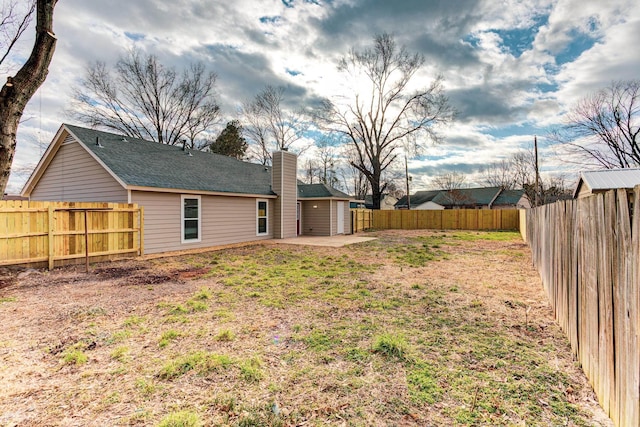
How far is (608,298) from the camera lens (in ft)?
6.72

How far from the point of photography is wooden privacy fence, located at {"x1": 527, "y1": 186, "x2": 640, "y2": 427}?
1.66 m

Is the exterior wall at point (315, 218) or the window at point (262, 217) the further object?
the exterior wall at point (315, 218)

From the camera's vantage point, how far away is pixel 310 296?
17.4 feet

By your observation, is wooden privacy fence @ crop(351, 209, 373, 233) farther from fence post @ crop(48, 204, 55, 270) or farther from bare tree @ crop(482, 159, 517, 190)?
bare tree @ crop(482, 159, 517, 190)

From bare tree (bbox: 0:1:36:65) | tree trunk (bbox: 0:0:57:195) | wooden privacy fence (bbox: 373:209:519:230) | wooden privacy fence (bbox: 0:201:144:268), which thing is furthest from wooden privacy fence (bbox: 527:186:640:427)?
wooden privacy fence (bbox: 373:209:519:230)

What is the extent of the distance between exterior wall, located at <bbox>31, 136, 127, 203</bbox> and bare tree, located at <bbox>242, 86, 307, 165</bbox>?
1829 cm

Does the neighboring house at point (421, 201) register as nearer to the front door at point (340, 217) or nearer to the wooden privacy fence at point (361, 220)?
the wooden privacy fence at point (361, 220)

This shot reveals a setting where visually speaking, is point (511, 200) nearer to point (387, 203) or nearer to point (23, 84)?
point (387, 203)

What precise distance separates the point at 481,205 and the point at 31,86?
43503 millimetres

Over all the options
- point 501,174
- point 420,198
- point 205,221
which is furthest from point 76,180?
point 501,174

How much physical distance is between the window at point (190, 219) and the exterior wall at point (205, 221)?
164mm

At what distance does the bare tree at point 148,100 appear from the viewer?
20750 mm

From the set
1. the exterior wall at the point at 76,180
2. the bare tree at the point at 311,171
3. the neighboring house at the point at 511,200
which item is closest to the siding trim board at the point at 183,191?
the exterior wall at the point at 76,180

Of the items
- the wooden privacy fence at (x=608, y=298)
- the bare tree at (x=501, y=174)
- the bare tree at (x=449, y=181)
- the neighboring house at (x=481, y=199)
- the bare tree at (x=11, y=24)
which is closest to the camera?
the wooden privacy fence at (x=608, y=298)
